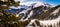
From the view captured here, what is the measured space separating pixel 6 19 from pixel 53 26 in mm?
2627

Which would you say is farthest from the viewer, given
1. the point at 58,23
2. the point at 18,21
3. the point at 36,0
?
the point at 58,23

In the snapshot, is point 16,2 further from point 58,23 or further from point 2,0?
point 58,23

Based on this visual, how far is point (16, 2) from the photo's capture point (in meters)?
3.45

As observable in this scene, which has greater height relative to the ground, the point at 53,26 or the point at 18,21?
the point at 18,21

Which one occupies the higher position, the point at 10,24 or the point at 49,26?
the point at 10,24

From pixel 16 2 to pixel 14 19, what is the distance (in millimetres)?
326

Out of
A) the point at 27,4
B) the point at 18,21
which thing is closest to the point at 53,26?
the point at 27,4

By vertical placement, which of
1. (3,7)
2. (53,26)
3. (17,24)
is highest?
(3,7)

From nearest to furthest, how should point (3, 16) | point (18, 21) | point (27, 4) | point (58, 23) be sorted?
point (3, 16) < point (18, 21) < point (27, 4) < point (58, 23)

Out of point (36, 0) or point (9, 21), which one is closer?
point (9, 21)

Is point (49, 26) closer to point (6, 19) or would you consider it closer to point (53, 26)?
point (53, 26)

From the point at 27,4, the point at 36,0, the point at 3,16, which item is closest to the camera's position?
the point at 3,16

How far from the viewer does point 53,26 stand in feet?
18.5

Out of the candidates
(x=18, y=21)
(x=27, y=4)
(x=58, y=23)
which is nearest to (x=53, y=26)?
(x=58, y=23)
